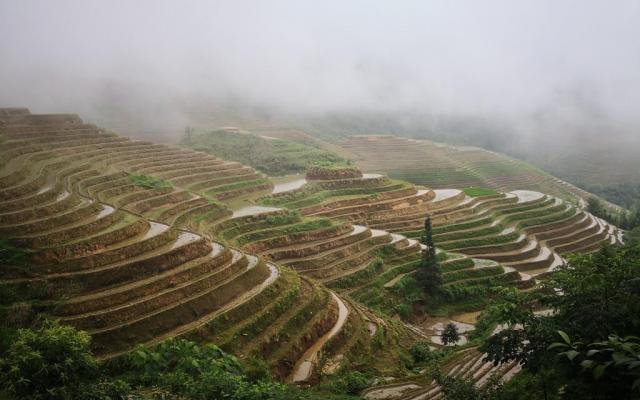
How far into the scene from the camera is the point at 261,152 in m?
55.4

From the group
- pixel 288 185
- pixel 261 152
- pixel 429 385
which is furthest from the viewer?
pixel 261 152

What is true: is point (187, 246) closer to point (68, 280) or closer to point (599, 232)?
point (68, 280)

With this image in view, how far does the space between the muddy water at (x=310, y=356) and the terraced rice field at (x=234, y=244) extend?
0.06 m

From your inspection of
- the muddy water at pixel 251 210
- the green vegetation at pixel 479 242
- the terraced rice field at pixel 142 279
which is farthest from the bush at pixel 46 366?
the green vegetation at pixel 479 242

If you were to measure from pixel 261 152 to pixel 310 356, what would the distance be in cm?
4141

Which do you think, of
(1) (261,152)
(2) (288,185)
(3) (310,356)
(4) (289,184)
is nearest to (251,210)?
(2) (288,185)

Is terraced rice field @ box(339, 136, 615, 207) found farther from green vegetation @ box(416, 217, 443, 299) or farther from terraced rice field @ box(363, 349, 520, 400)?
terraced rice field @ box(363, 349, 520, 400)

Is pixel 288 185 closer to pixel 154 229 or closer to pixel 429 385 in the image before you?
pixel 154 229

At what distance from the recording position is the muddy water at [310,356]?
14820 mm

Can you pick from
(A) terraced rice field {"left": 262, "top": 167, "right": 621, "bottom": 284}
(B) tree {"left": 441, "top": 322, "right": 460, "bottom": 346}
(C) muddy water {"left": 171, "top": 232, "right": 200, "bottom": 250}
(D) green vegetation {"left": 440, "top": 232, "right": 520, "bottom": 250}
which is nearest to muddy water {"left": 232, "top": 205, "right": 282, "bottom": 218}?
(A) terraced rice field {"left": 262, "top": 167, "right": 621, "bottom": 284}

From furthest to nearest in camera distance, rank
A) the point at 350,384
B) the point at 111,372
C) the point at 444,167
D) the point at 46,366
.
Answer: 1. the point at 444,167
2. the point at 350,384
3. the point at 111,372
4. the point at 46,366

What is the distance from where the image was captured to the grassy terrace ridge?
50.4m

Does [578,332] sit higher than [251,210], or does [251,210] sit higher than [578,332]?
[578,332]

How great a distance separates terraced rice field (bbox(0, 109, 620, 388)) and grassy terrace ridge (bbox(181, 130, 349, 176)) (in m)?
9.03
